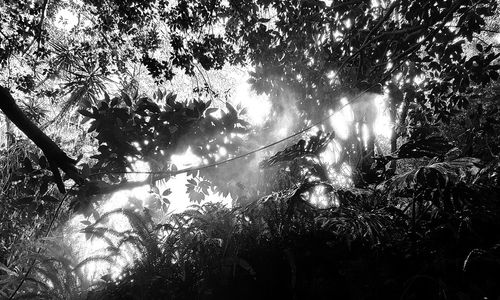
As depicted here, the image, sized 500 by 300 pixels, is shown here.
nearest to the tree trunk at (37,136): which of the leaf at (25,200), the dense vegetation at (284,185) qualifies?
the dense vegetation at (284,185)

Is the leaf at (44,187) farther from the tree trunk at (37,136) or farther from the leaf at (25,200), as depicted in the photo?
the tree trunk at (37,136)

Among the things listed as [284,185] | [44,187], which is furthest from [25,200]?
[284,185]

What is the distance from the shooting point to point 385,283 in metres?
2.03

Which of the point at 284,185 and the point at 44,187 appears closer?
the point at 44,187

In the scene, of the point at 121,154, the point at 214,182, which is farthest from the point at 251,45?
the point at 121,154

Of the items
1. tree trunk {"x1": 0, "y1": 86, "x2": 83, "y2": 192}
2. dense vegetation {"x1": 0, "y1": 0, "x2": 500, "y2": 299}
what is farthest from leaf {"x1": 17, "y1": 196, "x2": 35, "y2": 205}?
tree trunk {"x1": 0, "y1": 86, "x2": 83, "y2": 192}

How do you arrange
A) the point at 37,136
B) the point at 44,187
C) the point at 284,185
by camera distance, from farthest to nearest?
the point at 284,185, the point at 44,187, the point at 37,136

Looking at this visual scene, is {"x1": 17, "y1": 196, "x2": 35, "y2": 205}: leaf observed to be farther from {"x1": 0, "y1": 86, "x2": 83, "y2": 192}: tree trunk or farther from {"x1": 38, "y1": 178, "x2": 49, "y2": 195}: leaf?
{"x1": 0, "y1": 86, "x2": 83, "y2": 192}: tree trunk

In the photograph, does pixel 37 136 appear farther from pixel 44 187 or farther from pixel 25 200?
pixel 25 200

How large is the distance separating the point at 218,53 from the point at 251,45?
0.46m

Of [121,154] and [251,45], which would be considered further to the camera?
[251,45]

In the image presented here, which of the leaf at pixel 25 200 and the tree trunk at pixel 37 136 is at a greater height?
A: the tree trunk at pixel 37 136

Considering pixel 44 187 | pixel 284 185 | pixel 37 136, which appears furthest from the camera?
pixel 284 185

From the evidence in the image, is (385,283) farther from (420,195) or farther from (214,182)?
(214,182)
